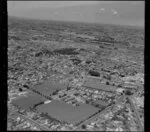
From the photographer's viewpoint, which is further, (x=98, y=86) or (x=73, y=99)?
(x=98, y=86)

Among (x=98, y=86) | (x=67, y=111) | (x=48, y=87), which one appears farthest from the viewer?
(x=98, y=86)

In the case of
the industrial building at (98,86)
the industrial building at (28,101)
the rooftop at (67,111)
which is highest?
the industrial building at (98,86)

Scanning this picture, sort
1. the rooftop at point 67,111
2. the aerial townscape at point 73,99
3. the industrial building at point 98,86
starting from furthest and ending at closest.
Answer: the industrial building at point 98,86, the rooftop at point 67,111, the aerial townscape at point 73,99

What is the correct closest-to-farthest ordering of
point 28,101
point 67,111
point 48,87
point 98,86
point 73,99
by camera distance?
point 67,111 → point 28,101 → point 73,99 → point 48,87 → point 98,86

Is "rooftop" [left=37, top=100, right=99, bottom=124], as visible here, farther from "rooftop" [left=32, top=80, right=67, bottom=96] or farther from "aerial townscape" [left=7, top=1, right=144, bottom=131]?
"rooftop" [left=32, top=80, right=67, bottom=96]

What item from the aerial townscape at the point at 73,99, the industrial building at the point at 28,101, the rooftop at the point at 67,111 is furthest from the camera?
the industrial building at the point at 28,101

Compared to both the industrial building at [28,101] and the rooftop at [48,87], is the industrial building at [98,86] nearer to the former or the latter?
the rooftop at [48,87]

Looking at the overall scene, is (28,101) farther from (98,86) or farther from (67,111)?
(98,86)

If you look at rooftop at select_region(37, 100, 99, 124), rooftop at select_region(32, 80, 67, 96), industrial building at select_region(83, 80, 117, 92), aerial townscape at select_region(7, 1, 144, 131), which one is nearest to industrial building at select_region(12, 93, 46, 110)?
aerial townscape at select_region(7, 1, 144, 131)

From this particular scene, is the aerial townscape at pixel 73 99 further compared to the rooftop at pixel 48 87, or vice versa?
the rooftop at pixel 48 87

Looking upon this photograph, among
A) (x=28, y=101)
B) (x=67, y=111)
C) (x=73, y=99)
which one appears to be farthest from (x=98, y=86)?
(x=28, y=101)

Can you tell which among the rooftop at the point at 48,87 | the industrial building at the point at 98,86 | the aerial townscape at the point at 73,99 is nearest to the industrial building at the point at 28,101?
the aerial townscape at the point at 73,99

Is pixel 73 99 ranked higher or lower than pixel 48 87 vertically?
lower

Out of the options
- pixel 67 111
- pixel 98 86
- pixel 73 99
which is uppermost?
pixel 98 86
